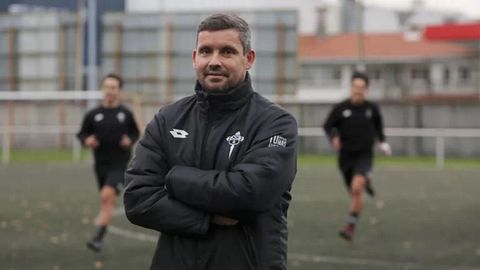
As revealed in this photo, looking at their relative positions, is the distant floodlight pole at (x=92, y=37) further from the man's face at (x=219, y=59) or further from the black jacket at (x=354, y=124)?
the man's face at (x=219, y=59)

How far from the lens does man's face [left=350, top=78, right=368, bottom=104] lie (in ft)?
42.2

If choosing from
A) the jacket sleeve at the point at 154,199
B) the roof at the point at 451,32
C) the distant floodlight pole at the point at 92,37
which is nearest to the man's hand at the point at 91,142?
the jacket sleeve at the point at 154,199

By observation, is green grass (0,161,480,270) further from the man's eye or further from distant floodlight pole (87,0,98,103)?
distant floodlight pole (87,0,98,103)

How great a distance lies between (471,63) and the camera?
74.1m

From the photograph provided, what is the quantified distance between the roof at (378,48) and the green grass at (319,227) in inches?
A: 2062

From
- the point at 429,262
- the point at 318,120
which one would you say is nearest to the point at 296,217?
the point at 429,262

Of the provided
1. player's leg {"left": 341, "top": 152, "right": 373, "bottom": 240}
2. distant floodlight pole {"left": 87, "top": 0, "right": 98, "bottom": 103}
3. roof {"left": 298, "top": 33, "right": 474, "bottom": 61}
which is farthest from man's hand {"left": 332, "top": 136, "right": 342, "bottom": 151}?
roof {"left": 298, "top": 33, "right": 474, "bottom": 61}

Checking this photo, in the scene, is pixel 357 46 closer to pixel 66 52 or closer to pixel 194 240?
pixel 66 52

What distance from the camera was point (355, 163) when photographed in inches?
518

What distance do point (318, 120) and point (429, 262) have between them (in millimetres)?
25169

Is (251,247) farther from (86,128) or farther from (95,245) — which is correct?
(86,128)

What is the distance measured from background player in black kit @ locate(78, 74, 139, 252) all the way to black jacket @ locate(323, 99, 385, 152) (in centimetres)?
286

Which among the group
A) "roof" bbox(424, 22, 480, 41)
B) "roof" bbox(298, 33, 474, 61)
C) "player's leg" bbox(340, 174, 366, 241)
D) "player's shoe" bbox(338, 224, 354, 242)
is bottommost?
"player's shoe" bbox(338, 224, 354, 242)

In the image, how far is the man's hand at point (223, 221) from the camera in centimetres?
413
